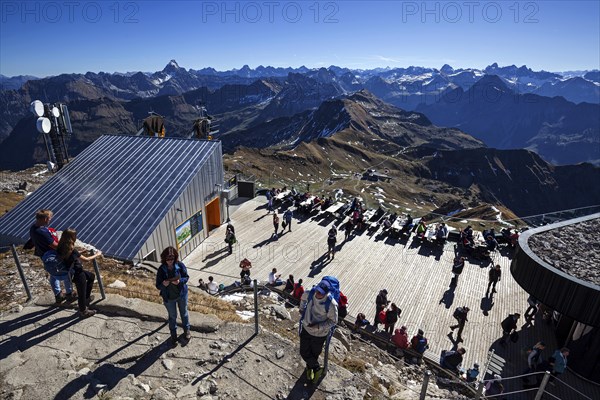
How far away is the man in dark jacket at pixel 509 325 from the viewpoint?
41.9ft

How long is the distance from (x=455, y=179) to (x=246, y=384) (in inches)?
6819

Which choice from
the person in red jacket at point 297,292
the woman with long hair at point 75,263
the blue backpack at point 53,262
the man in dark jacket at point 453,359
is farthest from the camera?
the person in red jacket at point 297,292

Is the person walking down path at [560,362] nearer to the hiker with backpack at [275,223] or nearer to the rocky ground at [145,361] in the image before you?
the rocky ground at [145,361]

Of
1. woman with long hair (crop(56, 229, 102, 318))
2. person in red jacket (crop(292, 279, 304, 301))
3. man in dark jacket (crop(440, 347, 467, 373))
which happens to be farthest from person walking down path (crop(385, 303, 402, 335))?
woman with long hair (crop(56, 229, 102, 318))

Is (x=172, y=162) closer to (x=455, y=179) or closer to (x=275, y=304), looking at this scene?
(x=275, y=304)

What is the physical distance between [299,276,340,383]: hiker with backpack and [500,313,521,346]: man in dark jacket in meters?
9.60

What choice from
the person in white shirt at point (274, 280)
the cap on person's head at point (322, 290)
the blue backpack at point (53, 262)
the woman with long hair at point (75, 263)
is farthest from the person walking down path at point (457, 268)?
the blue backpack at point (53, 262)

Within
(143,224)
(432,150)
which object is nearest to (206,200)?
(143,224)

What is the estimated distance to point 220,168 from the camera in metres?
22.5

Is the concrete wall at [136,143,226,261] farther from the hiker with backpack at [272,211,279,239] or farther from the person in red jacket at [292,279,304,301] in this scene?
the person in red jacket at [292,279,304,301]

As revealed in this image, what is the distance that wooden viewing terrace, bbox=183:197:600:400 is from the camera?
1325 cm

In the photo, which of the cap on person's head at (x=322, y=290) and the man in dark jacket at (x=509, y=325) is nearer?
the cap on person's head at (x=322, y=290)

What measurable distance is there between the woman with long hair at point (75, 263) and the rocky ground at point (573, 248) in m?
14.5

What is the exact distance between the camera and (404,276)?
1758cm
